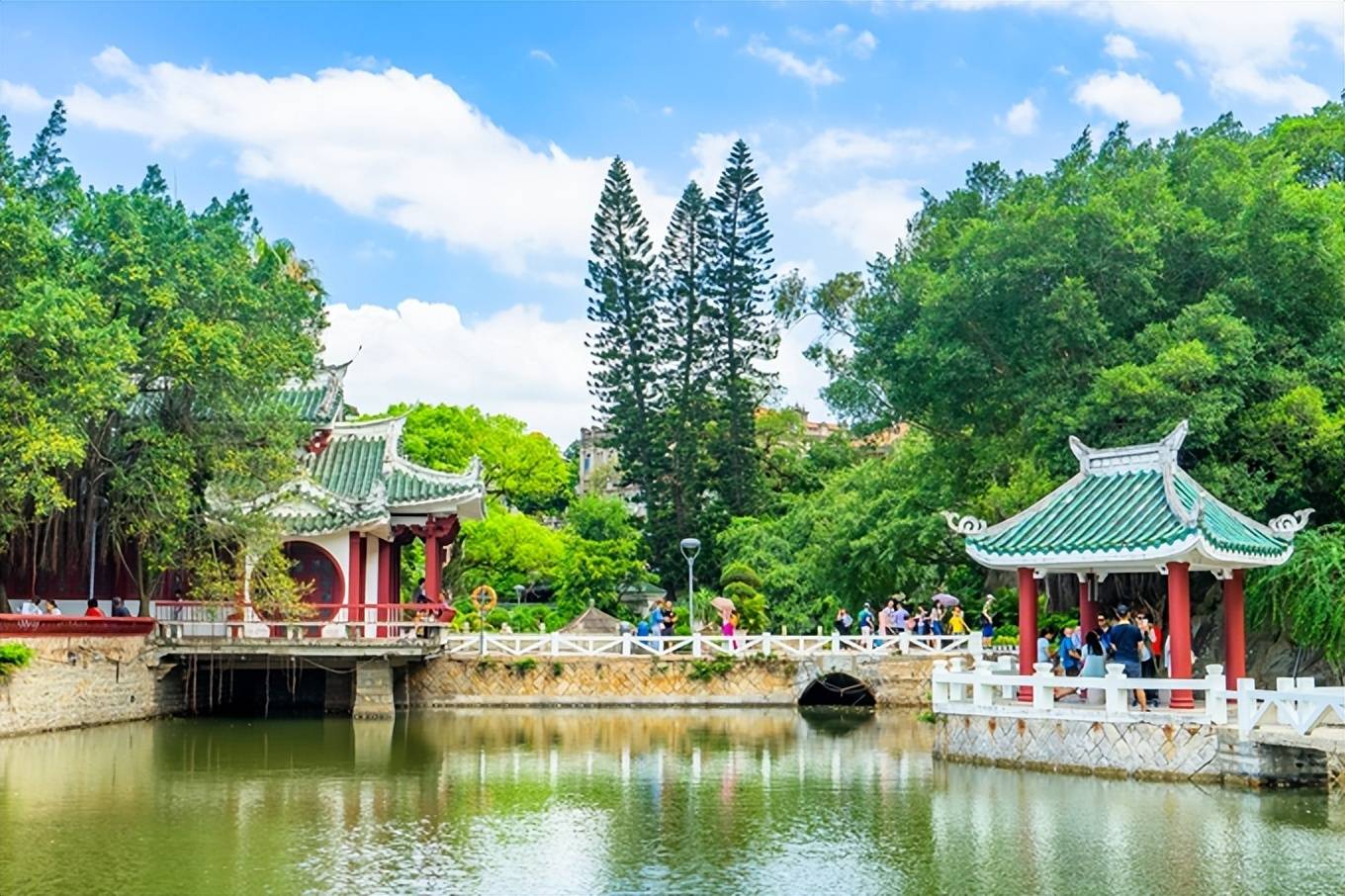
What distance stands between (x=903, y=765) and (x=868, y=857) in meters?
5.97

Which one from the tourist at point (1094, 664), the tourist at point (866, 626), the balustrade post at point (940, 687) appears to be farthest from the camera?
the tourist at point (866, 626)

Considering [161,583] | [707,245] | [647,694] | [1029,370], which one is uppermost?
→ [707,245]

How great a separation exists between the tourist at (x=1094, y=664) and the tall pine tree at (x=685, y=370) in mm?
23700

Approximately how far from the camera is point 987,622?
88.1 feet

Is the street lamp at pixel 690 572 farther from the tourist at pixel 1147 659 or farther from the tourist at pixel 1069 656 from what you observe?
the tourist at pixel 1147 659

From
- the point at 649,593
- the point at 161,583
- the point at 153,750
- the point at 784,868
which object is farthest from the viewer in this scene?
the point at 649,593

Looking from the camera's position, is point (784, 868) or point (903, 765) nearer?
point (784, 868)

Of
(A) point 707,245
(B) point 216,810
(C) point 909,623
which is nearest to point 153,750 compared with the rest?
(B) point 216,810

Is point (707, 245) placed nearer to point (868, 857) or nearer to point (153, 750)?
point (153, 750)

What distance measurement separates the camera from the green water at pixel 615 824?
980 centimetres

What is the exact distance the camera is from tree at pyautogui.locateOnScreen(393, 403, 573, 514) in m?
47.3

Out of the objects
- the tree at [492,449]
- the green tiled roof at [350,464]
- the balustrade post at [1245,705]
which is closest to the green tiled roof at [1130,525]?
the balustrade post at [1245,705]

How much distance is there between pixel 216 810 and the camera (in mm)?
12828

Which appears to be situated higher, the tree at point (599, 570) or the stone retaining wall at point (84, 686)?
the tree at point (599, 570)
